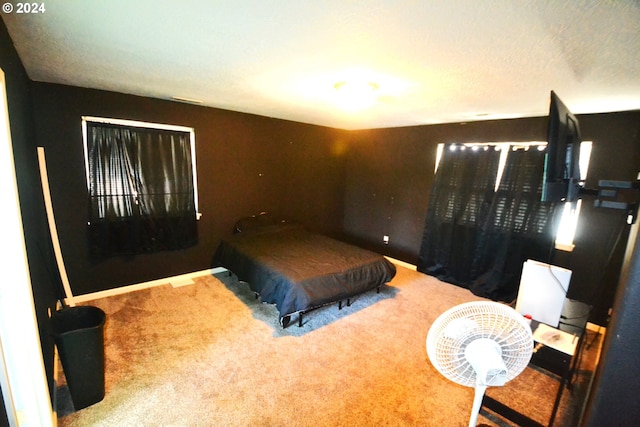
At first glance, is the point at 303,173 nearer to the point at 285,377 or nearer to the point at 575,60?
the point at 285,377

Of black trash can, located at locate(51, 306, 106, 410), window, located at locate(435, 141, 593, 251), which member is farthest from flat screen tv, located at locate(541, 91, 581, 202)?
black trash can, located at locate(51, 306, 106, 410)

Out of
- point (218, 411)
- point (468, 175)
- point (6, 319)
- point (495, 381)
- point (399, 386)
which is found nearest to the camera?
point (495, 381)

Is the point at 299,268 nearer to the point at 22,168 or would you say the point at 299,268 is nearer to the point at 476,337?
the point at 476,337

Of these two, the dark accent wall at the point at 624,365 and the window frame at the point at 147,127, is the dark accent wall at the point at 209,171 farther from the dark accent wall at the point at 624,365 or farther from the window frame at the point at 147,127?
the dark accent wall at the point at 624,365

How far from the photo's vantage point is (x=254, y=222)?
4160 millimetres

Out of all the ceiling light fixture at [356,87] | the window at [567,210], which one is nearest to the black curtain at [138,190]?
the ceiling light fixture at [356,87]

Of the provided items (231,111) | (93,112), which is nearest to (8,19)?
(93,112)

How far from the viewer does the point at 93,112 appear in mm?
2859

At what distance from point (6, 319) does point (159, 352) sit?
117 cm

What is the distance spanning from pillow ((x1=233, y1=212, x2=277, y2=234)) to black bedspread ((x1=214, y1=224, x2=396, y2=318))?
0.14 meters

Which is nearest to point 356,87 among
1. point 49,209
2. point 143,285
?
point 49,209

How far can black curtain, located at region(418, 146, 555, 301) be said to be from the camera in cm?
320

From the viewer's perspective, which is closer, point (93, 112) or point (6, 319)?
point (6, 319)

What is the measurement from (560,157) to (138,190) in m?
3.86
